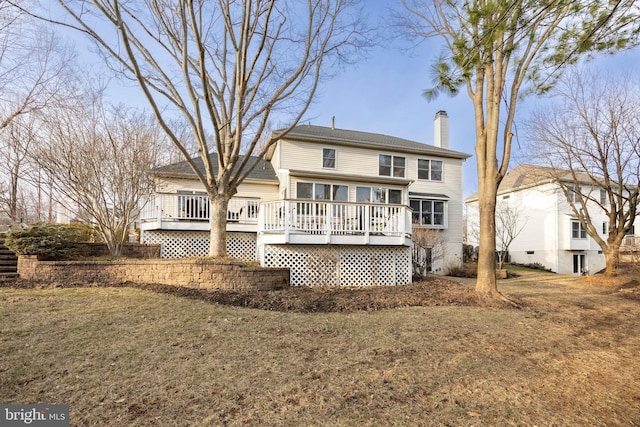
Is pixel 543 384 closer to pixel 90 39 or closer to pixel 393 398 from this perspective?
pixel 393 398

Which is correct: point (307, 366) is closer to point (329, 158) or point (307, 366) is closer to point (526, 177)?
point (329, 158)

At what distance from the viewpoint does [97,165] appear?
942 centimetres

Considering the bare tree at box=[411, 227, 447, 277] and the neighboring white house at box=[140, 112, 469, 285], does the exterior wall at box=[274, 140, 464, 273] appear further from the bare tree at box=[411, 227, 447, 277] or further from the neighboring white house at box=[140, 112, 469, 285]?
the bare tree at box=[411, 227, 447, 277]

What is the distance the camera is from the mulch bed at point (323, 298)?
6.57m

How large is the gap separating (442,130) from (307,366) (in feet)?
62.4

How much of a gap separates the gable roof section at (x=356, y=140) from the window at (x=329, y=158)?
0.41 metres

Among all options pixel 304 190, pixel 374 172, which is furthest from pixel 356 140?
pixel 304 190

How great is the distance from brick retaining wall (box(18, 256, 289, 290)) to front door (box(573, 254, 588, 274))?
23339 millimetres

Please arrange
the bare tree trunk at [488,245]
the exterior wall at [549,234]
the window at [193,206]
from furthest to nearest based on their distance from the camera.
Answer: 1. the exterior wall at [549,234]
2. the window at [193,206]
3. the bare tree trunk at [488,245]

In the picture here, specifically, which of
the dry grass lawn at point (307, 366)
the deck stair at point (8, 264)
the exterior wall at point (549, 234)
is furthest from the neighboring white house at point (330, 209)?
the exterior wall at point (549, 234)

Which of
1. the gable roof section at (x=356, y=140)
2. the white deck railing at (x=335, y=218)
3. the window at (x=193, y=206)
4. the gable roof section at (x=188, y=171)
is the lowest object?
the white deck railing at (x=335, y=218)

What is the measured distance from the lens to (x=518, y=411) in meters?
2.75

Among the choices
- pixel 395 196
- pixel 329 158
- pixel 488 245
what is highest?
pixel 329 158

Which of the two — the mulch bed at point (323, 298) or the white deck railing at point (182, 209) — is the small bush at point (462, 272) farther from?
the white deck railing at point (182, 209)
